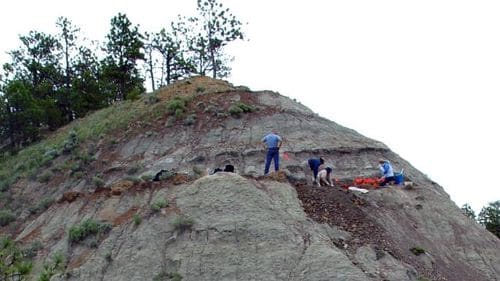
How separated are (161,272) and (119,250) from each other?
7.09ft

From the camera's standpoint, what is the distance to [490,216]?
121 feet

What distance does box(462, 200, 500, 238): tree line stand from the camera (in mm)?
36219

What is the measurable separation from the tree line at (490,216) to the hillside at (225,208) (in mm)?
5917

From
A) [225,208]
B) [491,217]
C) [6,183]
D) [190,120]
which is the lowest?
[491,217]

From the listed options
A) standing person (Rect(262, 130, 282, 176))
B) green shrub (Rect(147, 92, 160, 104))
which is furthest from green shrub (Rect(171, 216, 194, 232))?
green shrub (Rect(147, 92, 160, 104))

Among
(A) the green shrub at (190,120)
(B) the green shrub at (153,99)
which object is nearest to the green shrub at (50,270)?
(A) the green shrub at (190,120)

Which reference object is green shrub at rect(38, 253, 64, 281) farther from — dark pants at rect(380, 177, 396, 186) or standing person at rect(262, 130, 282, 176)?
dark pants at rect(380, 177, 396, 186)

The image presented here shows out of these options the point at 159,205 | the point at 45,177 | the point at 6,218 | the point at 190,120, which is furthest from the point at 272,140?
the point at 45,177

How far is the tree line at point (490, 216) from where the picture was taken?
119 ft

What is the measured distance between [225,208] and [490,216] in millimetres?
18764

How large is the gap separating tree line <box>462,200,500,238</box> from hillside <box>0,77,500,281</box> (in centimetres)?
592

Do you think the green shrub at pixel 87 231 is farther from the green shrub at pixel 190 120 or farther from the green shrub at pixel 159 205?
the green shrub at pixel 190 120

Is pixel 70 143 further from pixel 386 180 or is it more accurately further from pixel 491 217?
pixel 491 217

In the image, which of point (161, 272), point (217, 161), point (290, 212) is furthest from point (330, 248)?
point (217, 161)
